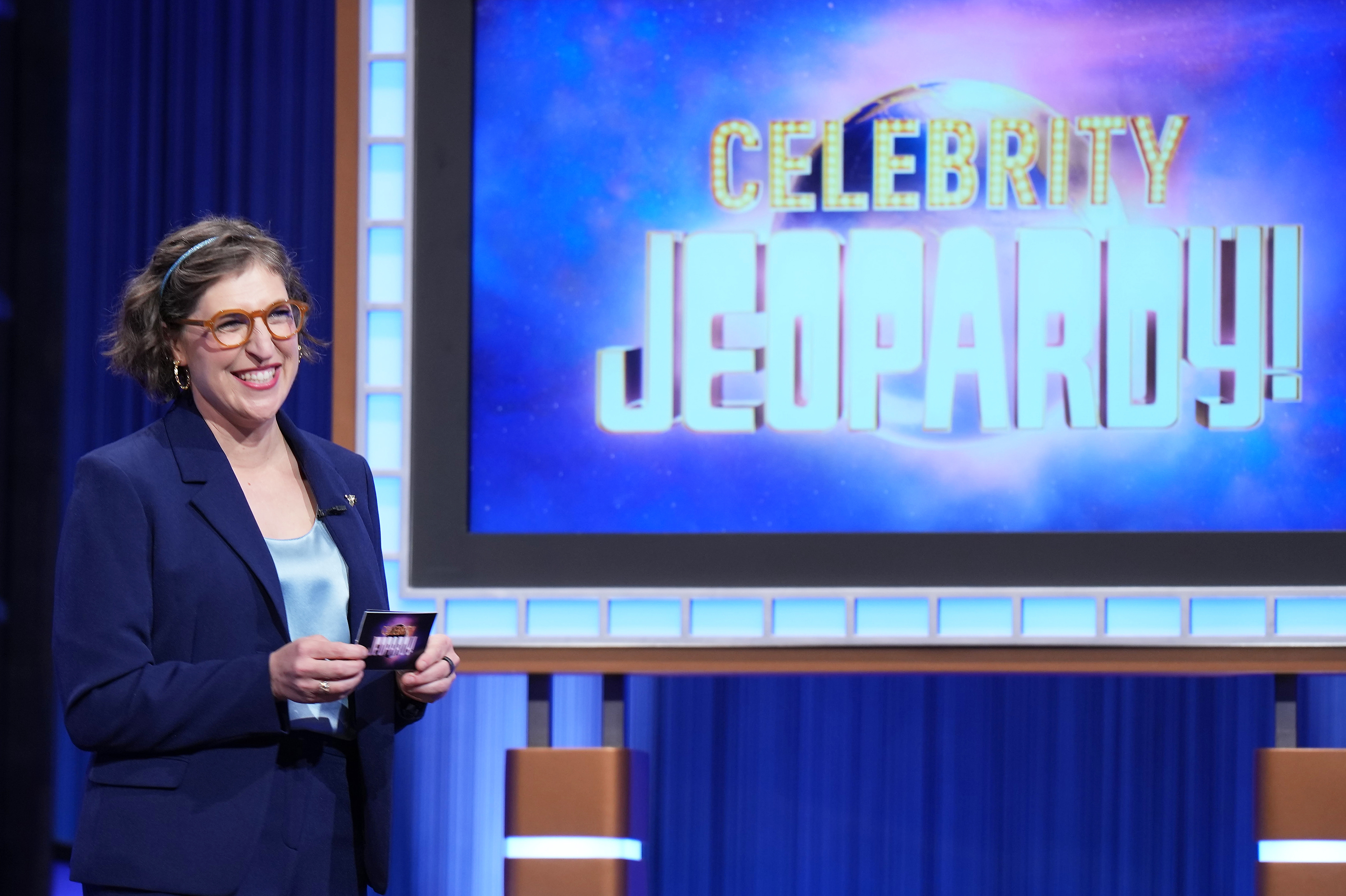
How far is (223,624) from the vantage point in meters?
1.69

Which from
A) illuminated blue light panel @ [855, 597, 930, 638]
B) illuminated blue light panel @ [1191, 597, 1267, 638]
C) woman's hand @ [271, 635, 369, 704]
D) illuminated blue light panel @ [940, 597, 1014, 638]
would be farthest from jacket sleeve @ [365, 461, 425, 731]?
illuminated blue light panel @ [1191, 597, 1267, 638]

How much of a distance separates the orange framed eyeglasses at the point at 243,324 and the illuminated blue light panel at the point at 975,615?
64.4 inches

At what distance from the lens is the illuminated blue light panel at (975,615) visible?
9.59ft

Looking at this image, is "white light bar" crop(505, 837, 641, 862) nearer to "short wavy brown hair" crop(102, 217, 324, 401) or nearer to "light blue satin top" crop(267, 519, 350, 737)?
"light blue satin top" crop(267, 519, 350, 737)

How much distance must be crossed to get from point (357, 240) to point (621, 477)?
806 mm

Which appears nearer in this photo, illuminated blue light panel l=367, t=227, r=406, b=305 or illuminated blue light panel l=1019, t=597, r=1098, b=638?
illuminated blue light panel l=1019, t=597, r=1098, b=638

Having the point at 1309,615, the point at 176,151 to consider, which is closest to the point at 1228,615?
the point at 1309,615

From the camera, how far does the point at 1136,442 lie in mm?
2969

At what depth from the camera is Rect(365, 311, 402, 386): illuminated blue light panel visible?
119 inches

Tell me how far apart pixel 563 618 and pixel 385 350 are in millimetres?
725

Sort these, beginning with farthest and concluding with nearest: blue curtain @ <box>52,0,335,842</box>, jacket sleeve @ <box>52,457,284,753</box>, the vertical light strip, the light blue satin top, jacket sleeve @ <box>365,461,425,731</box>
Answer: blue curtain @ <box>52,0,335,842</box>, the vertical light strip, jacket sleeve @ <box>365,461,425,731</box>, the light blue satin top, jacket sleeve @ <box>52,457,284,753</box>

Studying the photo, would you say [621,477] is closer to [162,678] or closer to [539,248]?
[539,248]

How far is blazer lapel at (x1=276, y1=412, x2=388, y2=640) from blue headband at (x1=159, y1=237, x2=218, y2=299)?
0.77ft

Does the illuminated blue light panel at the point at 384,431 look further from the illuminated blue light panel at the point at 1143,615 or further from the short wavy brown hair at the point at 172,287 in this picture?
the illuminated blue light panel at the point at 1143,615
